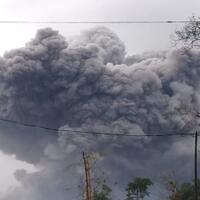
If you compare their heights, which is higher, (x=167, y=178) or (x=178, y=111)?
(x=167, y=178)

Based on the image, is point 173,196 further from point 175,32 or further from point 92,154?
point 175,32

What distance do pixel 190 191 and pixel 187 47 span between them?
6824cm

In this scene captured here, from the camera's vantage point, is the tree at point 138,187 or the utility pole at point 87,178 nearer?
the utility pole at point 87,178

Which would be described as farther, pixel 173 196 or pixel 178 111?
pixel 173 196

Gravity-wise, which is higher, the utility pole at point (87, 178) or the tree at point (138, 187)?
the tree at point (138, 187)

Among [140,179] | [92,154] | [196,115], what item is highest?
[140,179]

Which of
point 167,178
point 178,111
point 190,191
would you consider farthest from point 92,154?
point 190,191

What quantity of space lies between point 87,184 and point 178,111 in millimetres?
26697

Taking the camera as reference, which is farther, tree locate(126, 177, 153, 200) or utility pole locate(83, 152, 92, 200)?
tree locate(126, 177, 153, 200)

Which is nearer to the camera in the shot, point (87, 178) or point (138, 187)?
point (87, 178)

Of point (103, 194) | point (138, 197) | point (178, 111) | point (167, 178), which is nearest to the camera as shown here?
point (178, 111)

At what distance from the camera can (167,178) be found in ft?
171

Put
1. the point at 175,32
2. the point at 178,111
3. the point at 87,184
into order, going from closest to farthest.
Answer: the point at 175,32
the point at 178,111
the point at 87,184

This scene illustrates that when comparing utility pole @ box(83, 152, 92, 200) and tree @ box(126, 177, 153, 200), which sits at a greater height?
tree @ box(126, 177, 153, 200)
